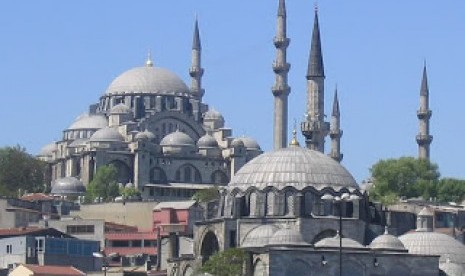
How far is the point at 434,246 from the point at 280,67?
143 ft

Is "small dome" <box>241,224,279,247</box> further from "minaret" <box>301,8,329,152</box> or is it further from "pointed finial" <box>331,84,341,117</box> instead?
"pointed finial" <box>331,84,341,117</box>

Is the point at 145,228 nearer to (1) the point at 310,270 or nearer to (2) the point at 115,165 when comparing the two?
(2) the point at 115,165

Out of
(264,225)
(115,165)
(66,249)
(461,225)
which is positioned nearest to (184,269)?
(264,225)

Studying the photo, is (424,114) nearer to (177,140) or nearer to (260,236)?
(177,140)

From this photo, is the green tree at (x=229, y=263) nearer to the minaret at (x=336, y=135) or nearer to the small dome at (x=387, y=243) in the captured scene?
the small dome at (x=387, y=243)

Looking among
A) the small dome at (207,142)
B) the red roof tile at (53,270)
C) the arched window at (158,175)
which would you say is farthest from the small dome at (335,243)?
the small dome at (207,142)

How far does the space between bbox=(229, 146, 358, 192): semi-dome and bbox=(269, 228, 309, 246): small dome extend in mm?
4310

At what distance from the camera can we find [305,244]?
259ft

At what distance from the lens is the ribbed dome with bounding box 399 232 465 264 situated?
85.1m

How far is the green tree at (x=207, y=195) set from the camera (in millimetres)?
117312

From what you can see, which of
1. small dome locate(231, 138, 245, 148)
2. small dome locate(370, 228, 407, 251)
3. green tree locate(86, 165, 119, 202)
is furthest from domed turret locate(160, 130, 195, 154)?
small dome locate(370, 228, 407, 251)

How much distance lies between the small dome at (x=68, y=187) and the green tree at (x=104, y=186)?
724 millimetres

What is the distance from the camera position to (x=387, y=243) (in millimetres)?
81312

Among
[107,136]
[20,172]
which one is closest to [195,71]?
[107,136]
